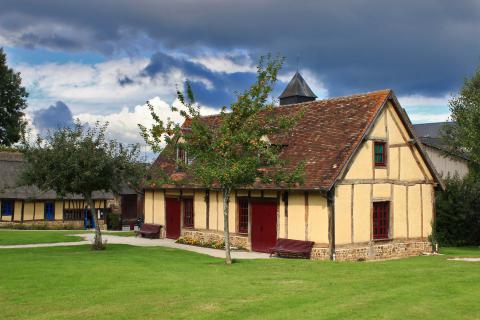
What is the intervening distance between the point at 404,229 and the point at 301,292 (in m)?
13.4

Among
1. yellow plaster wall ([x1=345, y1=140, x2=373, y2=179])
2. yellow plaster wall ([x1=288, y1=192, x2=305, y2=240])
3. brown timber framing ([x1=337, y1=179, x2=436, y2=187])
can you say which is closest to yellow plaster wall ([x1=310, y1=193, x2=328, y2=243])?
yellow plaster wall ([x1=288, y1=192, x2=305, y2=240])

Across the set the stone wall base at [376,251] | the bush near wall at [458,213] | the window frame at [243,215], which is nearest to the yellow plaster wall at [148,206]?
the window frame at [243,215]

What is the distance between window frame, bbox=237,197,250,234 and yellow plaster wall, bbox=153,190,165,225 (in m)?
6.89

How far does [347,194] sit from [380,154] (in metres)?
3.06

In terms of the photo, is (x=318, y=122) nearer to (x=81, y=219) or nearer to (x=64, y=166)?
(x=64, y=166)

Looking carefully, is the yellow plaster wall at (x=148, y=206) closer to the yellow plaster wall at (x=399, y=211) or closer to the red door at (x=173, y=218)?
the red door at (x=173, y=218)

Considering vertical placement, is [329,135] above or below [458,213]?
above

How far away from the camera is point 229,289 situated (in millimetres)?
14406

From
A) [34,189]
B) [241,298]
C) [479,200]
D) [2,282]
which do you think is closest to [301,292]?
[241,298]

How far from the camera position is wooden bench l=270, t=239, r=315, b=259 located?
22.8 metres

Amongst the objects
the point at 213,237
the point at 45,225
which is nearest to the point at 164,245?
the point at 213,237

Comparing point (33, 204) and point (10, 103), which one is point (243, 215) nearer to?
point (33, 204)

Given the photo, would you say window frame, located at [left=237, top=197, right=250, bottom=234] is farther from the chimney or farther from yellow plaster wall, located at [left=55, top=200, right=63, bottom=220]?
the chimney

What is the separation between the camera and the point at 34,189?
44469mm
